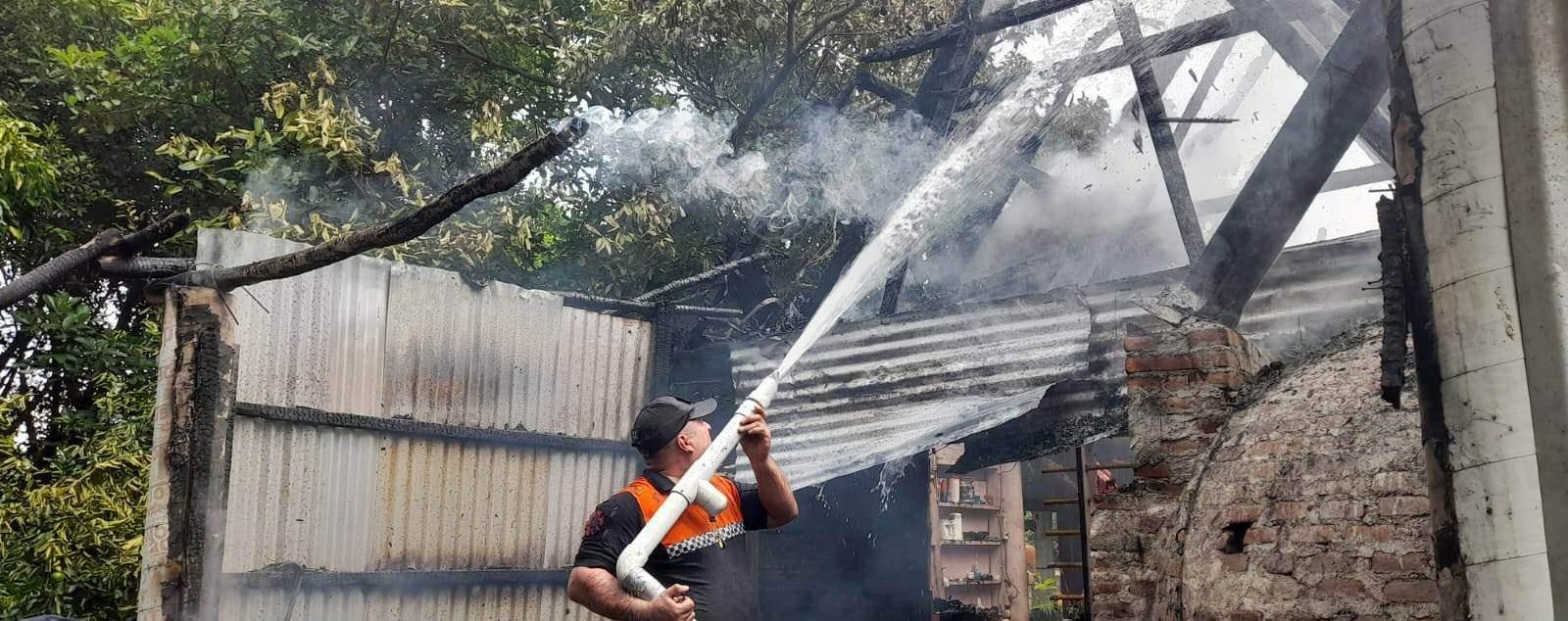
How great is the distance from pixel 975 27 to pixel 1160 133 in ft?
4.46

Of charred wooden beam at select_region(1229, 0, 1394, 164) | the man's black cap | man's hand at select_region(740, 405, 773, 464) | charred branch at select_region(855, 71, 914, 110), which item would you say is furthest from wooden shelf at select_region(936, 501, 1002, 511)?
man's hand at select_region(740, 405, 773, 464)

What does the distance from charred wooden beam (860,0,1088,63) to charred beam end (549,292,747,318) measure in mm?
1948

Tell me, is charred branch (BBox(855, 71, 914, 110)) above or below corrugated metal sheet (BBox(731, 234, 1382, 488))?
above

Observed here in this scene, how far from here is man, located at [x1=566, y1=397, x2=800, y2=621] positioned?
361 cm

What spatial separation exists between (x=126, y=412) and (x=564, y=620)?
4575mm

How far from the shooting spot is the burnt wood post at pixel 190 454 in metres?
4.98

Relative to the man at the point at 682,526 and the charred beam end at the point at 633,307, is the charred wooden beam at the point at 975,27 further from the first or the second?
the man at the point at 682,526

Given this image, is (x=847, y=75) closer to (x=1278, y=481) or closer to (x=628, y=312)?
(x=628, y=312)

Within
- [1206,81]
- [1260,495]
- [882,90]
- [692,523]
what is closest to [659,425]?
[692,523]

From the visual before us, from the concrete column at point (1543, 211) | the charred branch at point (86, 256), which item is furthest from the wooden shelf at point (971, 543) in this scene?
the concrete column at point (1543, 211)

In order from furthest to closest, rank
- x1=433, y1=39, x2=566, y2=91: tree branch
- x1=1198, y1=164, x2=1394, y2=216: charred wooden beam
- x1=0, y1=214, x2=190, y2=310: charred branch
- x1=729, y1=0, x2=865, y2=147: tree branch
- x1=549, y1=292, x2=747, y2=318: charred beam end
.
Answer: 1. x1=433, y1=39, x2=566, y2=91: tree branch
2. x1=729, y1=0, x2=865, y2=147: tree branch
3. x1=1198, y1=164, x2=1394, y2=216: charred wooden beam
4. x1=549, y1=292, x2=747, y2=318: charred beam end
5. x1=0, y1=214, x2=190, y2=310: charred branch

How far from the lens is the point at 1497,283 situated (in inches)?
89.2

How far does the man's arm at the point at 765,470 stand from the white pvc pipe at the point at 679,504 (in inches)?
1.4

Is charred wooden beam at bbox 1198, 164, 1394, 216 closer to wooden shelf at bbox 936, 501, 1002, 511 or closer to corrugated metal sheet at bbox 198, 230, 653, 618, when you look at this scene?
corrugated metal sheet at bbox 198, 230, 653, 618
